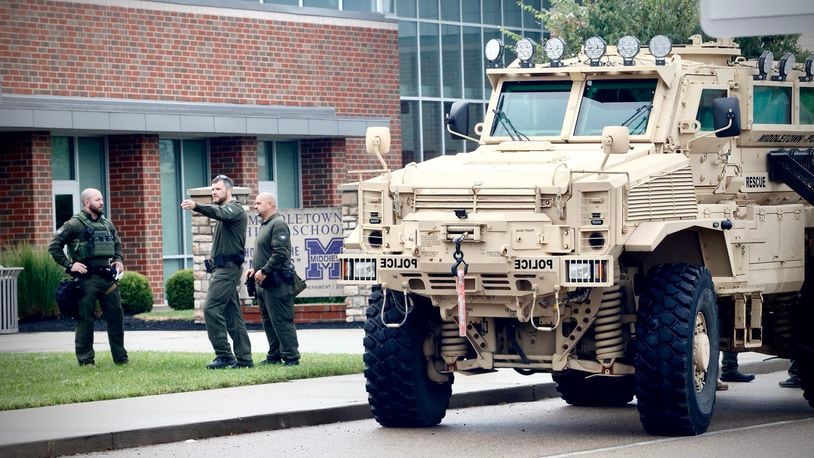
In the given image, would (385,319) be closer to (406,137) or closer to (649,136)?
(649,136)

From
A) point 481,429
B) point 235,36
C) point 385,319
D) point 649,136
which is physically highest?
point 235,36

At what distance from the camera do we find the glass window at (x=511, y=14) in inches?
1475

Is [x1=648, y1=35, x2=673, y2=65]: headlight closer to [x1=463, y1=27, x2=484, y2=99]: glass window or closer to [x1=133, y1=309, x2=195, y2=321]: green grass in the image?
[x1=133, y1=309, x2=195, y2=321]: green grass

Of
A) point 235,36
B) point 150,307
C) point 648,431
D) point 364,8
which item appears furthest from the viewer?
point 364,8

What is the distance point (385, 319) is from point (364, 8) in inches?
857

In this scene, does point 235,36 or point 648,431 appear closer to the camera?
point 648,431

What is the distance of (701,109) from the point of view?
1295 cm

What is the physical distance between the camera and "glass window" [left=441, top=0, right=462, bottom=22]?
3578cm

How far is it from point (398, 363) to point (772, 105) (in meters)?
4.42

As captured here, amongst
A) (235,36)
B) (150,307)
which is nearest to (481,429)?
(150,307)

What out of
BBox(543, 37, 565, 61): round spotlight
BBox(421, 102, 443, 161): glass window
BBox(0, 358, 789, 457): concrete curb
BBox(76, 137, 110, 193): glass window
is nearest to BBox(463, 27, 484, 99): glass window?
BBox(421, 102, 443, 161): glass window

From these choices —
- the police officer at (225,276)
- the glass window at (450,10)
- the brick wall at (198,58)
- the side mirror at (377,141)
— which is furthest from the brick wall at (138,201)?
the side mirror at (377,141)

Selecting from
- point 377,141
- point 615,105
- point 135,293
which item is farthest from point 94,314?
point 135,293

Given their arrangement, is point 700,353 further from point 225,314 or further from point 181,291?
point 181,291
